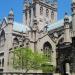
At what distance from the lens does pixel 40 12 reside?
81.2 meters

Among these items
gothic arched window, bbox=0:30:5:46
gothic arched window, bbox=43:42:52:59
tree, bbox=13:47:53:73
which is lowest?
tree, bbox=13:47:53:73

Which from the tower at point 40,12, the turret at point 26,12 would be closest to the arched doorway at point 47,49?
the tower at point 40,12

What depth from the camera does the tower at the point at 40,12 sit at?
3137 inches

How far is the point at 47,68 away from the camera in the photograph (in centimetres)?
4881

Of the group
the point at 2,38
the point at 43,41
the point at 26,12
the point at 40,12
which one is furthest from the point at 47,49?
the point at 26,12

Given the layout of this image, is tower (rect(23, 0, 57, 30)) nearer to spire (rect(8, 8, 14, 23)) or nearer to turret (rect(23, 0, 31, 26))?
turret (rect(23, 0, 31, 26))

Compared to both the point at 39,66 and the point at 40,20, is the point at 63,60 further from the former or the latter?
the point at 40,20

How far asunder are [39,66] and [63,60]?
28.1ft

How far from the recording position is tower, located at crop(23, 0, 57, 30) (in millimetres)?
79688

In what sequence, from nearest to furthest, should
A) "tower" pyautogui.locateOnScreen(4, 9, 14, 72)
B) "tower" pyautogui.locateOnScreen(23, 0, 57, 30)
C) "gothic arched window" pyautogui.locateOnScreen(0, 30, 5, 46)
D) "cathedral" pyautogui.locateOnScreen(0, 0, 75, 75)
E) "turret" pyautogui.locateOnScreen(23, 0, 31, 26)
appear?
"cathedral" pyautogui.locateOnScreen(0, 0, 75, 75), "tower" pyautogui.locateOnScreen(4, 9, 14, 72), "gothic arched window" pyautogui.locateOnScreen(0, 30, 5, 46), "tower" pyautogui.locateOnScreen(23, 0, 57, 30), "turret" pyautogui.locateOnScreen(23, 0, 31, 26)

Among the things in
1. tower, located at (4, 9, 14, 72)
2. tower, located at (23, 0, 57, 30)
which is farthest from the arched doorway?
tower, located at (23, 0, 57, 30)

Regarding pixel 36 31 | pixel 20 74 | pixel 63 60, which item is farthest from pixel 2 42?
pixel 20 74

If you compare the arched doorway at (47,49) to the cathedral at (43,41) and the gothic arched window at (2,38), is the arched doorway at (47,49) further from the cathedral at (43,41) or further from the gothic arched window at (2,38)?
the gothic arched window at (2,38)

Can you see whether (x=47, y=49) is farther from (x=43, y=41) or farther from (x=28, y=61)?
(x=28, y=61)
